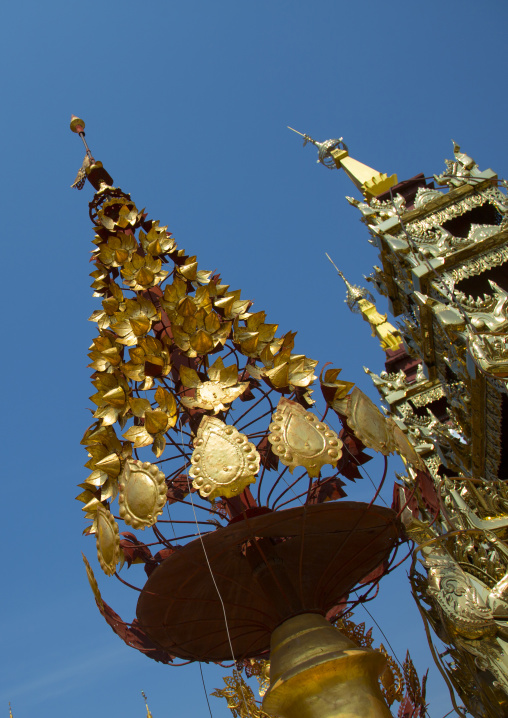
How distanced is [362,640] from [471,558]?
195cm

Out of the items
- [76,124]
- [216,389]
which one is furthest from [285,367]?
[76,124]

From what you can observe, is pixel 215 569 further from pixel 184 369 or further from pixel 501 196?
pixel 501 196

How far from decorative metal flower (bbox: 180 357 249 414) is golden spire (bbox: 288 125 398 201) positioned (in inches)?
533

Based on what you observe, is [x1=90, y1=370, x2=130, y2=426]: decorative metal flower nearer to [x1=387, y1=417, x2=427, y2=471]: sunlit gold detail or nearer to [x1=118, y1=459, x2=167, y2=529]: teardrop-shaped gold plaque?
[x1=118, y1=459, x2=167, y2=529]: teardrop-shaped gold plaque

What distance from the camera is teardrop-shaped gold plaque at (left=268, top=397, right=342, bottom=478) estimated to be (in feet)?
13.4

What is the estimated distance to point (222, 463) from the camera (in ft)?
13.0

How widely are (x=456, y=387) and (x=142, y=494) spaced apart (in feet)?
32.8

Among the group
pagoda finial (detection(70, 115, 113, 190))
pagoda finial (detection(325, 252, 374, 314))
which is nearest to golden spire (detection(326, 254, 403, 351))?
pagoda finial (detection(325, 252, 374, 314))

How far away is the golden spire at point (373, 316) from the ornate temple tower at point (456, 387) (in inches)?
8.9

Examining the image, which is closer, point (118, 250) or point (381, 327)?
point (118, 250)

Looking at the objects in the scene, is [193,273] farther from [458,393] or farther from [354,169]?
[354,169]

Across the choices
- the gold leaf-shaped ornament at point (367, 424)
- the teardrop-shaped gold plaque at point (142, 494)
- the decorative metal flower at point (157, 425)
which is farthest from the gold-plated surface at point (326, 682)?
the decorative metal flower at point (157, 425)

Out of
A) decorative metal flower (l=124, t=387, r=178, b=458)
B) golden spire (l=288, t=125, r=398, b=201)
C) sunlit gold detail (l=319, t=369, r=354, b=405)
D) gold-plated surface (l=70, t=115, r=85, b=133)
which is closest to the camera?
decorative metal flower (l=124, t=387, r=178, b=458)

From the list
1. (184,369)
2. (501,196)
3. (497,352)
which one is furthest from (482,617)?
(501,196)
